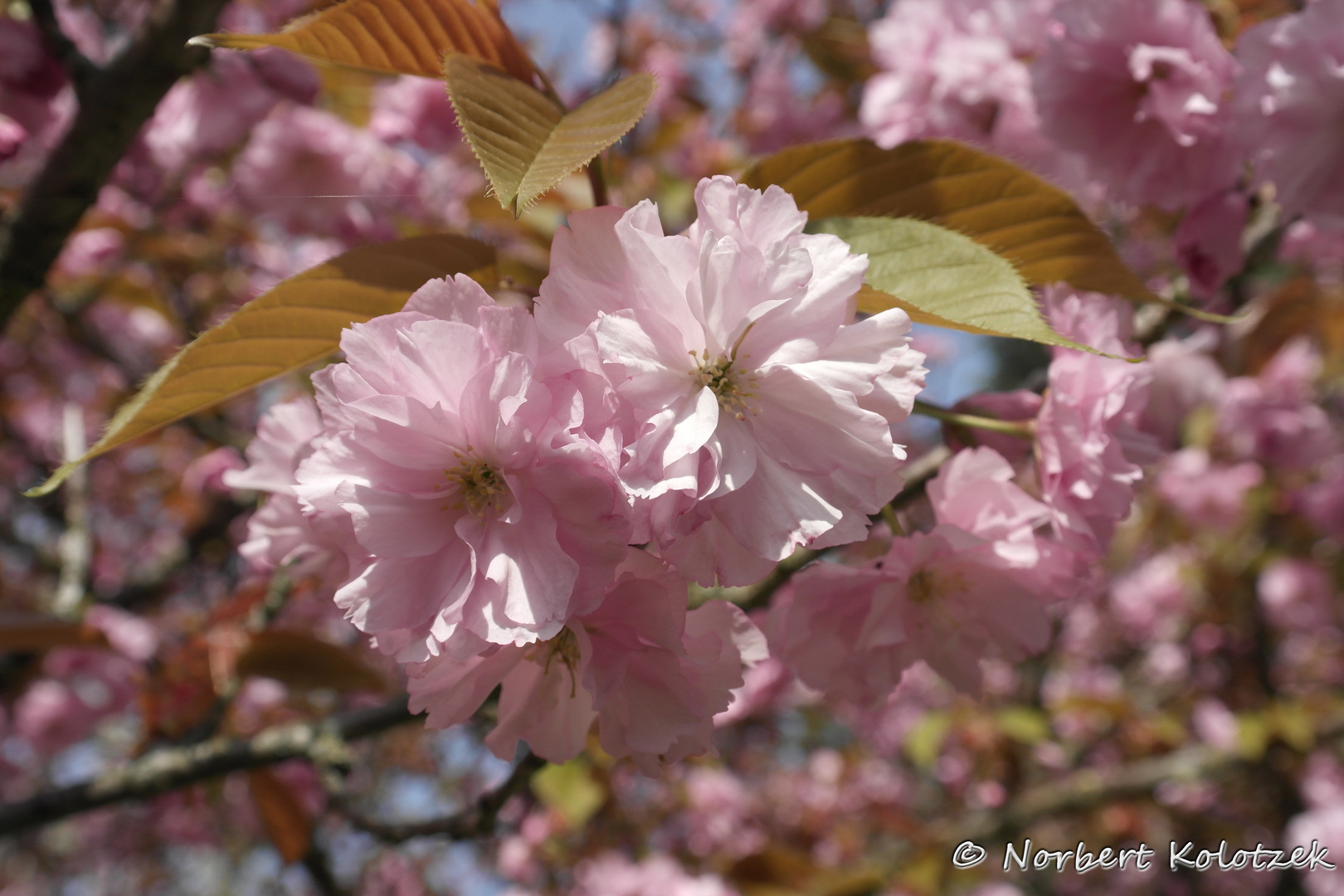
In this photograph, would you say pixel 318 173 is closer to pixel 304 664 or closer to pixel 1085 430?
pixel 304 664

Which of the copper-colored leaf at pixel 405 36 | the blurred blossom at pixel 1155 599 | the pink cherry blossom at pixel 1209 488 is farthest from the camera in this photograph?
the blurred blossom at pixel 1155 599

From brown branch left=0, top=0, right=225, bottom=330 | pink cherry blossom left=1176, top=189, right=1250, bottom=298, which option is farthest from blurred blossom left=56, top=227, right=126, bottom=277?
pink cherry blossom left=1176, top=189, right=1250, bottom=298

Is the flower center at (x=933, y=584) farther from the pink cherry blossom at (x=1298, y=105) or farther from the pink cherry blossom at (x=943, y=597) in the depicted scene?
the pink cherry blossom at (x=1298, y=105)

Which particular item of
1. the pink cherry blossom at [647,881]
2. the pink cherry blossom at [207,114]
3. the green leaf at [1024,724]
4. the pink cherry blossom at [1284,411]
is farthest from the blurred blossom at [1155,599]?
the pink cherry blossom at [207,114]

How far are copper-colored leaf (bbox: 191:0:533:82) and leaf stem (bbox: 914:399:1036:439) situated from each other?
19.1 inches

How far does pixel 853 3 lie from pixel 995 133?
2.59 m

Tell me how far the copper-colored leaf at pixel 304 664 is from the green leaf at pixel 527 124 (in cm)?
120

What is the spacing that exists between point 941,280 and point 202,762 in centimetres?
148

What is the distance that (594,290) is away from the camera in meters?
0.57

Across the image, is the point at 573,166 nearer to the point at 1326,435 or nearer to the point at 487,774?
the point at 1326,435

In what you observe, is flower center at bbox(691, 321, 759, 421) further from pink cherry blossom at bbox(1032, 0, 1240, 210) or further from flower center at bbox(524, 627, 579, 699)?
pink cherry blossom at bbox(1032, 0, 1240, 210)

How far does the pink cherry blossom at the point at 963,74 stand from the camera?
143 cm

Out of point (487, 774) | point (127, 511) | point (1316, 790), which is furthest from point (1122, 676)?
point (127, 511)

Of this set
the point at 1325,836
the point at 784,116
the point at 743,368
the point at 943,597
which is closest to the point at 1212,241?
the point at 943,597
